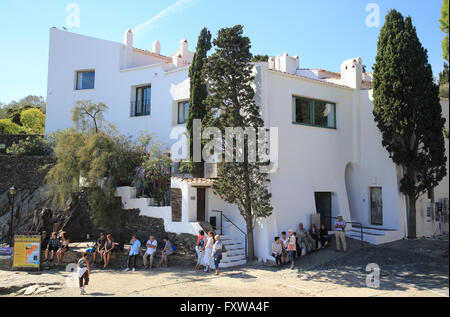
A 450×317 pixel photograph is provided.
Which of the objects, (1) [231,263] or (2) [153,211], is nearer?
(1) [231,263]

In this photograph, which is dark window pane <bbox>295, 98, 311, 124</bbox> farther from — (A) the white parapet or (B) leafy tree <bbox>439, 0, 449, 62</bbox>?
(B) leafy tree <bbox>439, 0, 449, 62</bbox>

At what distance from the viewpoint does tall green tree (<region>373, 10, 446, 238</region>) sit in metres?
15.7

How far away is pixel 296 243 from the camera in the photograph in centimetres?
1464

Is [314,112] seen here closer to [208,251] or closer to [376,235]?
[376,235]

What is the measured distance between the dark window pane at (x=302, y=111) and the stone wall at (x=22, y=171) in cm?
1384

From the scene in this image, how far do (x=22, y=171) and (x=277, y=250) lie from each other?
641 inches

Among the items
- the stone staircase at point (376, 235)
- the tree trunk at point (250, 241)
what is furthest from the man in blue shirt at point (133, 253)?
the stone staircase at point (376, 235)

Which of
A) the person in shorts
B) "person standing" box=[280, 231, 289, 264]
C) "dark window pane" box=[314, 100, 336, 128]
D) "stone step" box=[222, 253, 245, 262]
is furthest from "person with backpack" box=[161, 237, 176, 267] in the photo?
"dark window pane" box=[314, 100, 336, 128]

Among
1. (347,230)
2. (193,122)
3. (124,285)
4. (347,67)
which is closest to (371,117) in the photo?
(347,67)

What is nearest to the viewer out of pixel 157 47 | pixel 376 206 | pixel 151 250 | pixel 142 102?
pixel 151 250

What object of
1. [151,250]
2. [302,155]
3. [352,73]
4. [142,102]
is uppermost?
[352,73]

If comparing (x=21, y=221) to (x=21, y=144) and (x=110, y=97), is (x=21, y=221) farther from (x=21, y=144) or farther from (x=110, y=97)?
(x=110, y=97)

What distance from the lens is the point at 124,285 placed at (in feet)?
40.4

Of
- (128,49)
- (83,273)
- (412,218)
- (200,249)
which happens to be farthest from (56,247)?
(412,218)
